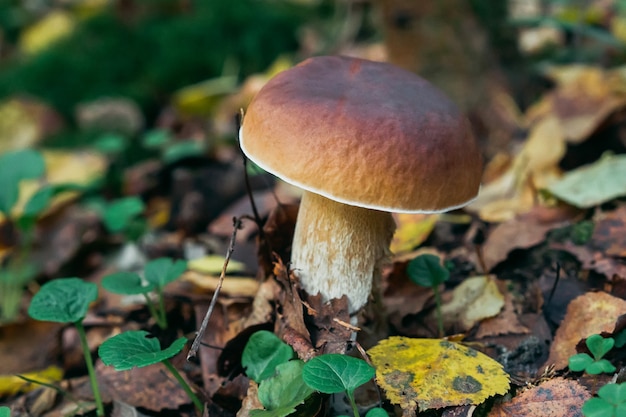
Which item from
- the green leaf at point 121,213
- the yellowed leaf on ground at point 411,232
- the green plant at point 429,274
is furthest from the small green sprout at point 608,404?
the green leaf at point 121,213

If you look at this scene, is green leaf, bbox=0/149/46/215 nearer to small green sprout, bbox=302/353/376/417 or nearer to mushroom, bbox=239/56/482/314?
mushroom, bbox=239/56/482/314

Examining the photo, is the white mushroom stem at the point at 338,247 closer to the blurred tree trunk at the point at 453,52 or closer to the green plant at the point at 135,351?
the green plant at the point at 135,351

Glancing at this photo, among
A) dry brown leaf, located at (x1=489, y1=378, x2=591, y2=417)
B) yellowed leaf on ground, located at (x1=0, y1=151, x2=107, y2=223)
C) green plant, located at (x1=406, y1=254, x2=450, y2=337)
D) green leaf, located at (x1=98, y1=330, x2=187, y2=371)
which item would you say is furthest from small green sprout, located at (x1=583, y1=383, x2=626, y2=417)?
yellowed leaf on ground, located at (x1=0, y1=151, x2=107, y2=223)

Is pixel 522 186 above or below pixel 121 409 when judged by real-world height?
above

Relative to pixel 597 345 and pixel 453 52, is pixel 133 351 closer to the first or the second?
pixel 597 345

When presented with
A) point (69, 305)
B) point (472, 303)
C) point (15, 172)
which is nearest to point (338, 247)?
point (472, 303)

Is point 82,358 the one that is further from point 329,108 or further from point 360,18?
point 360,18

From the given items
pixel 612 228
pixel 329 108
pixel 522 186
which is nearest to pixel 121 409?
pixel 329 108
